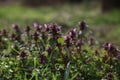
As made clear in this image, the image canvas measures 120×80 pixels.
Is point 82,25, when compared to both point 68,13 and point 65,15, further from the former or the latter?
point 68,13

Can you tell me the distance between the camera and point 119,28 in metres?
11.8

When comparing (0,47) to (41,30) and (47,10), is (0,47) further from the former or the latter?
(47,10)

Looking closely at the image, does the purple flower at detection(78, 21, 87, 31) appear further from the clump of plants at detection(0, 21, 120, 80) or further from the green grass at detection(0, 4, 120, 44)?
the green grass at detection(0, 4, 120, 44)

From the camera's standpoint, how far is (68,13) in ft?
50.0

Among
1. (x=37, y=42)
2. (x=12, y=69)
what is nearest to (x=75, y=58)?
(x=37, y=42)

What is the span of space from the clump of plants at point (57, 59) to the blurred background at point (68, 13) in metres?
4.58

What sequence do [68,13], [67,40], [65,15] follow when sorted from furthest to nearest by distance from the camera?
[68,13], [65,15], [67,40]

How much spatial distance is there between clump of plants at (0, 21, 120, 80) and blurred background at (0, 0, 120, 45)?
4.58 meters

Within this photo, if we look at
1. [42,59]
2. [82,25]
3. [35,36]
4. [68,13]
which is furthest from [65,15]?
[42,59]

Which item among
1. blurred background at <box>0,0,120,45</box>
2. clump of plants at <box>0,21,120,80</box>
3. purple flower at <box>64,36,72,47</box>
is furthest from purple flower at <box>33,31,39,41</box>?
blurred background at <box>0,0,120,45</box>

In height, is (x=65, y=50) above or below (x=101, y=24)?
above

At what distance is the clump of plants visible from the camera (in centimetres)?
496

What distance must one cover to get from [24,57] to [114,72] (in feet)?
3.47

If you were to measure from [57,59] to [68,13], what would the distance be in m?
9.78
